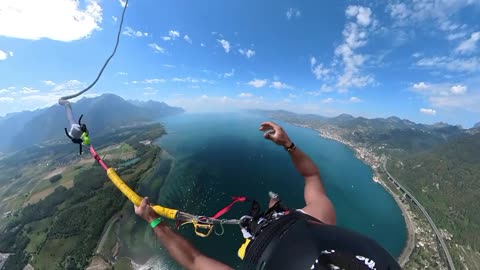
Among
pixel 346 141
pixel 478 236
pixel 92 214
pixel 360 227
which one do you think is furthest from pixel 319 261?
pixel 346 141

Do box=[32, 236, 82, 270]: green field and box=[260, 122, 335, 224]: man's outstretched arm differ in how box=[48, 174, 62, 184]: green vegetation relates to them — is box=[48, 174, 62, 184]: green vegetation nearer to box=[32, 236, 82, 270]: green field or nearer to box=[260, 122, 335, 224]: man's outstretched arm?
box=[32, 236, 82, 270]: green field

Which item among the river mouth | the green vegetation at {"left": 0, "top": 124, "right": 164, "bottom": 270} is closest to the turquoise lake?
the river mouth

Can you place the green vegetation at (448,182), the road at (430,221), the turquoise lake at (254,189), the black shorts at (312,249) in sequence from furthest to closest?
the green vegetation at (448,182)
the road at (430,221)
the turquoise lake at (254,189)
the black shorts at (312,249)

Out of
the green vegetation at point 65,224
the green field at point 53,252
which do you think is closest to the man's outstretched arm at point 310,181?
the green vegetation at point 65,224

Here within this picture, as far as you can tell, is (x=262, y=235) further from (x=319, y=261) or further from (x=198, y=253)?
(x=198, y=253)

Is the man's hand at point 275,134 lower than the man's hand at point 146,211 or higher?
higher

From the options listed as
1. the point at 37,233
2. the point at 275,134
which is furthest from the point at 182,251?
the point at 37,233

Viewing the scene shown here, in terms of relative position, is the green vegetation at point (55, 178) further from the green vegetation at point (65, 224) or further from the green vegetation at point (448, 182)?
the green vegetation at point (448, 182)
